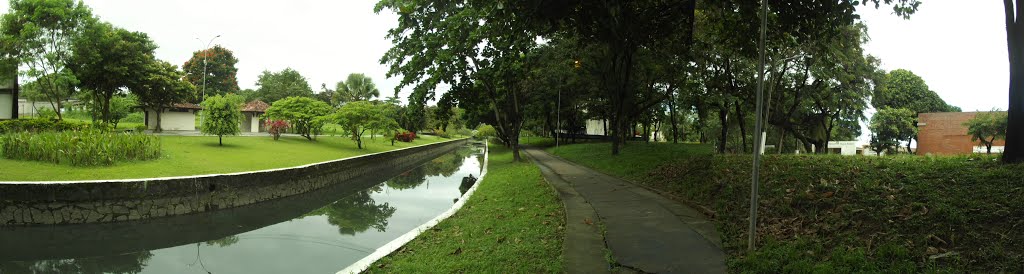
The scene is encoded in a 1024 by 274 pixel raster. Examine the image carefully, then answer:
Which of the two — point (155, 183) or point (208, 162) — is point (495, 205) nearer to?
point (155, 183)

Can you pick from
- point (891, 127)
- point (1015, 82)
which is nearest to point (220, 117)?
point (1015, 82)

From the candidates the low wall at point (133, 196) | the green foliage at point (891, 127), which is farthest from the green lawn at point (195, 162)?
the green foliage at point (891, 127)

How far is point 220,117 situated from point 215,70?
44.6m

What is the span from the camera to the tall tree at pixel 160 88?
88.8 ft

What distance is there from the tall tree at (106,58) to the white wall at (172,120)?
4.48 m

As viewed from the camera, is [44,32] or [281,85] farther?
[281,85]

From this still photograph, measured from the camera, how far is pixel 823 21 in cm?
879

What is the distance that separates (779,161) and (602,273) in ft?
18.0

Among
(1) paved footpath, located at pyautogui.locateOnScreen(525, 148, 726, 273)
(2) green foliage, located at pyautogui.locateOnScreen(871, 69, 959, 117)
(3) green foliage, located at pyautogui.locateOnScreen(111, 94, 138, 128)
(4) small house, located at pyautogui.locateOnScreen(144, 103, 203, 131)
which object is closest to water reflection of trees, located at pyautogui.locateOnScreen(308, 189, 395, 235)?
(1) paved footpath, located at pyautogui.locateOnScreen(525, 148, 726, 273)

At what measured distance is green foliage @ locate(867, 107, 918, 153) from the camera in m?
32.2

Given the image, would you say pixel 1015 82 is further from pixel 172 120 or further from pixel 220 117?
pixel 172 120

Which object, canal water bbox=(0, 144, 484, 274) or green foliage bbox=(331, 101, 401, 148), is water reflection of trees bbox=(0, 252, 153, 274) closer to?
canal water bbox=(0, 144, 484, 274)

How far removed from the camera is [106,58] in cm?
2522

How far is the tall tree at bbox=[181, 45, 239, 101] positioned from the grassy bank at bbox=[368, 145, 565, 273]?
183 ft
